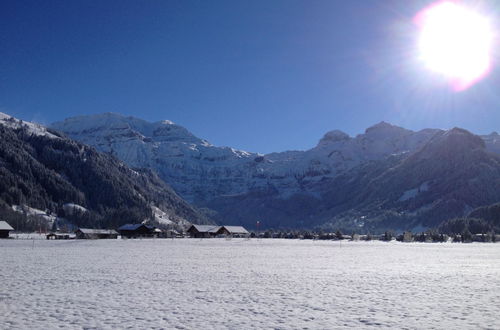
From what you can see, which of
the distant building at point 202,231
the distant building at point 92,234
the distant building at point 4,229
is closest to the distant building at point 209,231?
the distant building at point 202,231

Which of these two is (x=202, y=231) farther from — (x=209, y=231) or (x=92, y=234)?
(x=92, y=234)

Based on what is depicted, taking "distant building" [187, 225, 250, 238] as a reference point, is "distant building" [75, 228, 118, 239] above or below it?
below

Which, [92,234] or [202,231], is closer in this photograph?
[92,234]

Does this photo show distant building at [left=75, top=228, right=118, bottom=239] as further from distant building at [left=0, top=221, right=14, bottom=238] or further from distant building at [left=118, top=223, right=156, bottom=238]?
distant building at [left=0, top=221, right=14, bottom=238]

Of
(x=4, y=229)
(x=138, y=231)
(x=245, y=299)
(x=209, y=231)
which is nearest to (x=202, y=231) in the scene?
(x=209, y=231)

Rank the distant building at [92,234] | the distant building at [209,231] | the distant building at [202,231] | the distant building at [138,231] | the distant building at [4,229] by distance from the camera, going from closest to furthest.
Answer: the distant building at [4,229], the distant building at [92,234], the distant building at [138,231], the distant building at [202,231], the distant building at [209,231]

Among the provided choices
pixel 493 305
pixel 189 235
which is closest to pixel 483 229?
pixel 189 235

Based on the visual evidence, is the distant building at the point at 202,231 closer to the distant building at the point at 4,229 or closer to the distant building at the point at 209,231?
the distant building at the point at 209,231

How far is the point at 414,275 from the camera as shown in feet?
107

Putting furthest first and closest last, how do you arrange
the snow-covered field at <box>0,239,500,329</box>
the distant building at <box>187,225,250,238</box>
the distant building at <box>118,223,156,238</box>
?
the distant building at <box>187,225,250,238</box> < the distant building at <box>118,223,156,238</box> < the snow-covered field at <box>0,239,500,329</box>

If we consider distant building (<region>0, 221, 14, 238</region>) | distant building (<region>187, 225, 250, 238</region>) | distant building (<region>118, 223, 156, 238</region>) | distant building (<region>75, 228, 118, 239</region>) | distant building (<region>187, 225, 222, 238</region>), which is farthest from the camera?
distant building (<region>187, 225, 250, 238</region>)

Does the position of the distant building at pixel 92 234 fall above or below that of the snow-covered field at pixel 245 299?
above

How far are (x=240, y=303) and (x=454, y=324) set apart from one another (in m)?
8.97

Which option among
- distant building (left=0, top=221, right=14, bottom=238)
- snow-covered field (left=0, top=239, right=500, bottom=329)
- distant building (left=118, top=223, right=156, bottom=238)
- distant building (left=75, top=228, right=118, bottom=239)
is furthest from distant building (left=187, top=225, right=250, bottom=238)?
snow-covered field (left=0, top=239, right=500, bottom=329)
